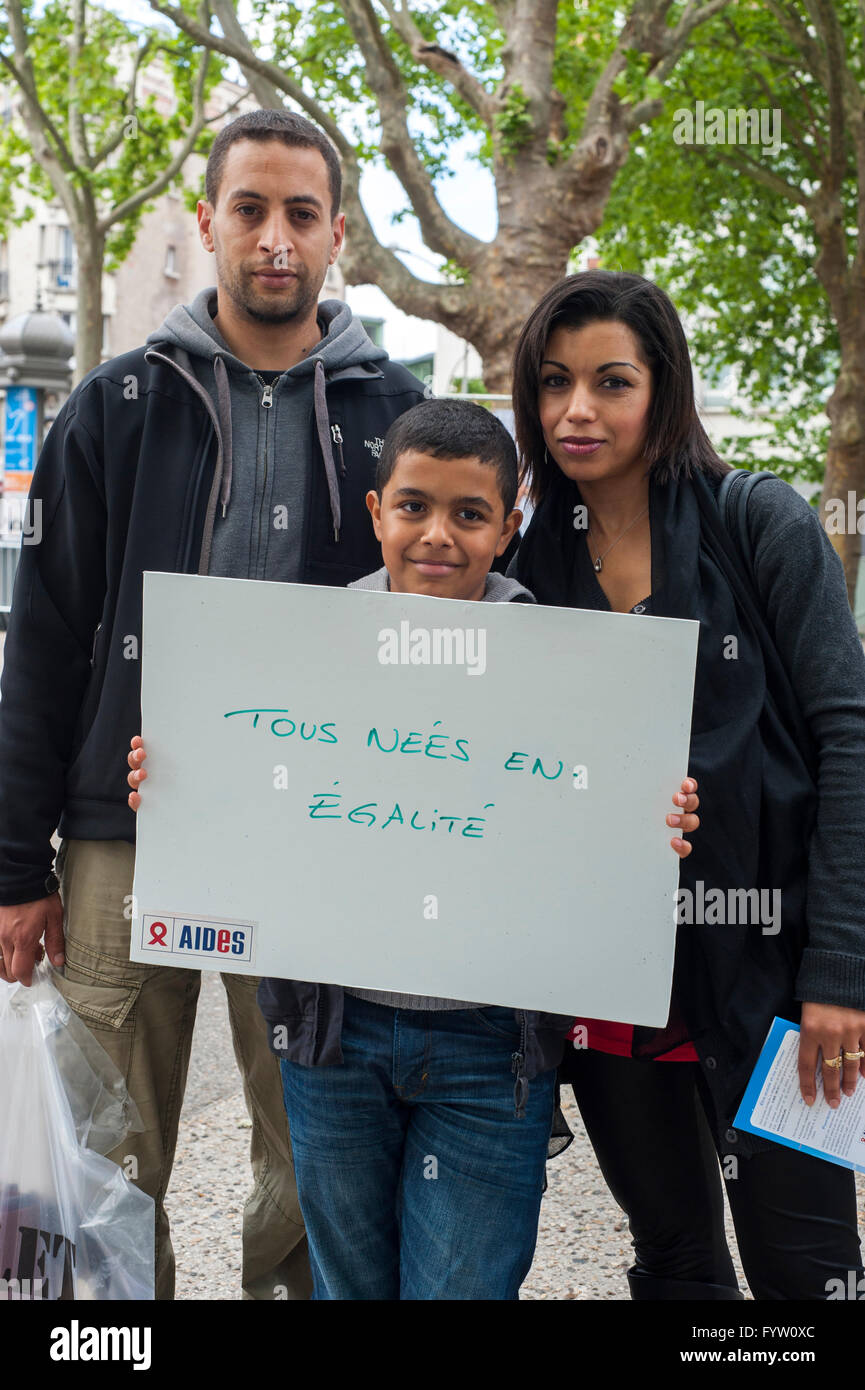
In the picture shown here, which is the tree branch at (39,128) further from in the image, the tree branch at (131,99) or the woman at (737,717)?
the woman at (737,717)

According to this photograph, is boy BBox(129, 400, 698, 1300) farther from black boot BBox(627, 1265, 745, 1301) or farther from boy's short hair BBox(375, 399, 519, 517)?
black boot BBox(627, 1265, 745, 1301)

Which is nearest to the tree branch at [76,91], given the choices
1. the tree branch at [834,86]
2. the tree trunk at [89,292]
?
the tree trunk at [89,292]

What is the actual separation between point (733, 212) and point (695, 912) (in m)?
17.6

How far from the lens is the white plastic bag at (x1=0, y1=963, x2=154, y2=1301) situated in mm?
2113

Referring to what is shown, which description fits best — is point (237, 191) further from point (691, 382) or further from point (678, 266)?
point (678, 266)

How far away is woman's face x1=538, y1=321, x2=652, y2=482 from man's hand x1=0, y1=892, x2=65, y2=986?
1191mm

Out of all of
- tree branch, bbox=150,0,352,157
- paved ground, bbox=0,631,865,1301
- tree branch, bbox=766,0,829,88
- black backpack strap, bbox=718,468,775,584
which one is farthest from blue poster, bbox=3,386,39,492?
black backpack strap, bbox=718,468,775,584

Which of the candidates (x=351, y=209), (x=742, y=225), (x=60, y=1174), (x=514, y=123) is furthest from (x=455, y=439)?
(x=742, y=225)

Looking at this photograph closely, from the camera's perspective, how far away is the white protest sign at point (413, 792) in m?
1.82

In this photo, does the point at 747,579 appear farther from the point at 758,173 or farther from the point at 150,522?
the point at 758,173

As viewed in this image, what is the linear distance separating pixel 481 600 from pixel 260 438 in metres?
0.60

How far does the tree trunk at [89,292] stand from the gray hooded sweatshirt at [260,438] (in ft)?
42.0

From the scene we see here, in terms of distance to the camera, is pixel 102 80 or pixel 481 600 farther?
pixel 102 80

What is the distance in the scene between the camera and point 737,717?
183 centimetres
